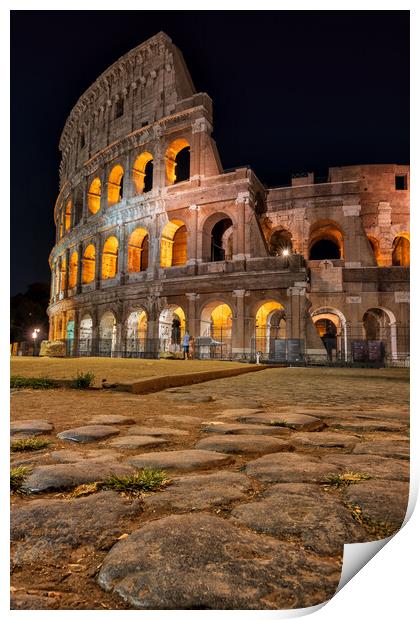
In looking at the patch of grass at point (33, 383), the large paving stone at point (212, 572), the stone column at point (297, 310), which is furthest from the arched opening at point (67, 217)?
the large paving stone at point (212, 572)

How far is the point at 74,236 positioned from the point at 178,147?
10.1m

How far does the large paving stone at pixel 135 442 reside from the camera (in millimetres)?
2424

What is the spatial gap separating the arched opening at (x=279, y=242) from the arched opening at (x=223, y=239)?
2444 millimetres

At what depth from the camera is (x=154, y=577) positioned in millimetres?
1035

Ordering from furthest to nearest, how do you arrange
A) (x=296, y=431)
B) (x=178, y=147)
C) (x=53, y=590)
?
1. (x=178, y=147)
2. (x=296, y=431)
3. (x=53, y=590)

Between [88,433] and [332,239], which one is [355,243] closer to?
[332,239]

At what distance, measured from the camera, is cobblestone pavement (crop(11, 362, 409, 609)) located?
3.35 feet

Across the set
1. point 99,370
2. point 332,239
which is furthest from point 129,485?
point 332,239

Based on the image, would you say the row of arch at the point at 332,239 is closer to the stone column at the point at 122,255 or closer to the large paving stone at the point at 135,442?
the stone column at the point at 122,255

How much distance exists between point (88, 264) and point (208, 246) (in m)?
10.4
